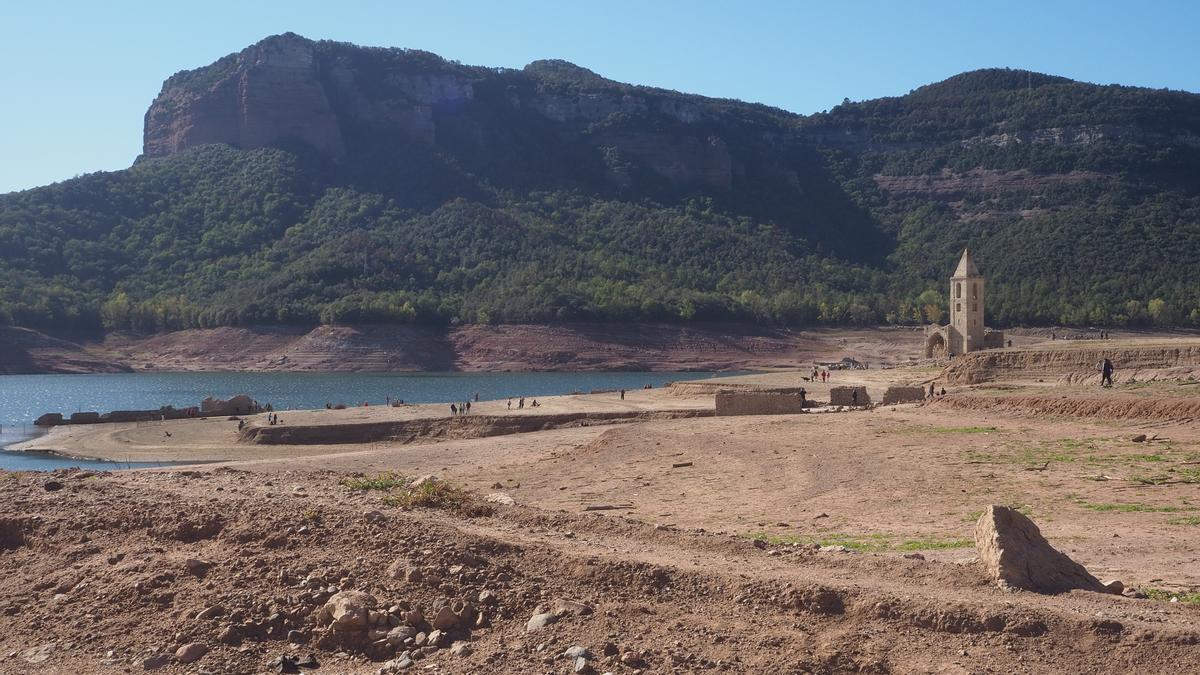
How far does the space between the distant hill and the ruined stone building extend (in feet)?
154

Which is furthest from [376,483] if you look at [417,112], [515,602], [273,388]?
[417,112]

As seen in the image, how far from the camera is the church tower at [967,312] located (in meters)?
50.2

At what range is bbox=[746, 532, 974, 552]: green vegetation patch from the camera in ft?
36.2

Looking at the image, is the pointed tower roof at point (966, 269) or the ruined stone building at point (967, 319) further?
the pointed tower roof at point (966, 269)

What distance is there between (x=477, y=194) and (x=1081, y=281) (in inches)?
3054

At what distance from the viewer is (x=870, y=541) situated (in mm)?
11656

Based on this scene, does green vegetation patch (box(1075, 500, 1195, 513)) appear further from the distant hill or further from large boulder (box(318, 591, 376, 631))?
the distant hill

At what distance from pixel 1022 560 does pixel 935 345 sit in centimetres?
5001

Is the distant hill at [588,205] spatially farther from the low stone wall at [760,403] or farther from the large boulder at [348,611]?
the large boulder at [348,611]

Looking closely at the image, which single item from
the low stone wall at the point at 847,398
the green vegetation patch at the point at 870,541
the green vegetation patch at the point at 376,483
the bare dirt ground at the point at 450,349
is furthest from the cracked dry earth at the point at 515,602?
the bare dirt ground at the point at 450,349

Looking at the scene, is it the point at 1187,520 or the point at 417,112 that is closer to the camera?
the point at 1187,520

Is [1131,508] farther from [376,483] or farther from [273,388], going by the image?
[273,388]

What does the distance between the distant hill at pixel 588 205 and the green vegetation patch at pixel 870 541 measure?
89.3 metres

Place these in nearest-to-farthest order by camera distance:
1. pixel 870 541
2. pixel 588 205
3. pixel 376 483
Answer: pixel 870 541 < pixel 376 483 < pixel 588 205
